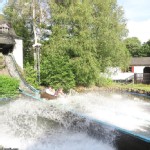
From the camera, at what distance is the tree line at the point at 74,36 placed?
31.4 metres

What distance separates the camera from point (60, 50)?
32375 mm

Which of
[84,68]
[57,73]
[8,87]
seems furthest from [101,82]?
[8,87]

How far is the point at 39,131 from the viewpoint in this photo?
1555 cm

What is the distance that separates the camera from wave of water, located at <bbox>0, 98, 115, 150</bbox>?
530 inches

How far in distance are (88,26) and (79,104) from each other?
13446 millimetres

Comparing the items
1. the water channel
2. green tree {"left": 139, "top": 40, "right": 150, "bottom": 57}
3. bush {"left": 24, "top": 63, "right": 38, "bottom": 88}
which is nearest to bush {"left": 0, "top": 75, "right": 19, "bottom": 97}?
the water channel

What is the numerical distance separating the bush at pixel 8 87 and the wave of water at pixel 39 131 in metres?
3.81

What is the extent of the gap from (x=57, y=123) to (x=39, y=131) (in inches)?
50.8

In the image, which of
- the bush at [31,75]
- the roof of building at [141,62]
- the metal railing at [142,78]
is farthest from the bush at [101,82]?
the roof of building at [141,62]

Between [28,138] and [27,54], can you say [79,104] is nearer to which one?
[28,138]

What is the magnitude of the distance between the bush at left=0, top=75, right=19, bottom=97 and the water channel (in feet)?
6.09

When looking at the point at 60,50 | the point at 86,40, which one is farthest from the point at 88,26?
the point at 60,50

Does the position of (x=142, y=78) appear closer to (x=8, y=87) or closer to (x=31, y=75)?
(x=31, y=75)

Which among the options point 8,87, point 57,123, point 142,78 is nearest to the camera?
point 57,123
